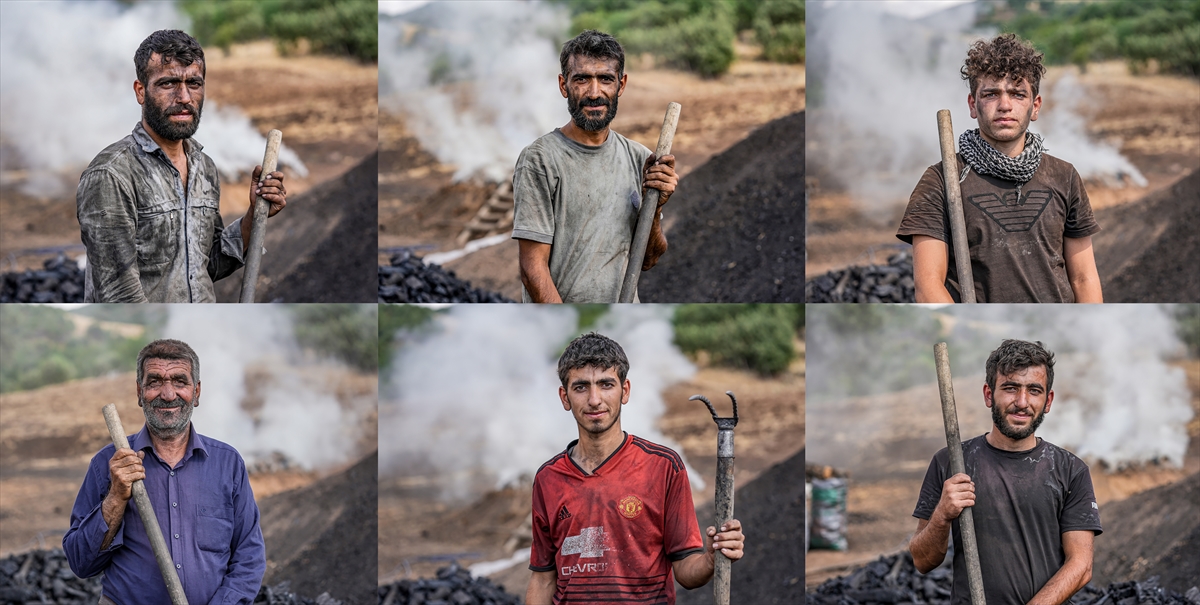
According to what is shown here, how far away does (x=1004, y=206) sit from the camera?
19.1 feet

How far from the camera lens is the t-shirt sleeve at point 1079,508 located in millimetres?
5102

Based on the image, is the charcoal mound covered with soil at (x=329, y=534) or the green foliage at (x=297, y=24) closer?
the charcoal mound covered with soil at (x=329, y=534)

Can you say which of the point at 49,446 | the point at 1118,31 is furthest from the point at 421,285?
the point at 1118,31

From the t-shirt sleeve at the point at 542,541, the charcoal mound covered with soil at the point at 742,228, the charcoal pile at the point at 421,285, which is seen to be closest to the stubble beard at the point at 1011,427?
the t-shirt sleeve at the point at 542,541

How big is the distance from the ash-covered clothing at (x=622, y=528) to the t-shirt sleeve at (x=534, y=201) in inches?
56.0

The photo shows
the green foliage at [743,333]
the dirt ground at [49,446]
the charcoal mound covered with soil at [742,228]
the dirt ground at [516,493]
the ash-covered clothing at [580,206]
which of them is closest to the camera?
the ash-covered clothing at [580,206]

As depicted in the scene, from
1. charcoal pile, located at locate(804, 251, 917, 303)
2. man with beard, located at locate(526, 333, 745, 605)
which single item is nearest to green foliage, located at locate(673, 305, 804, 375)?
charcoal pile, located at locate(804, 251, 917, 303)

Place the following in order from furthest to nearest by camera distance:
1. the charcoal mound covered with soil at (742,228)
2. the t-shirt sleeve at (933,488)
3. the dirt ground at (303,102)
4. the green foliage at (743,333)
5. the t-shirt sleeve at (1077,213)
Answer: the dirt ground at (303,102)
the charcoal mound covered with soil at (742,228)
the green foliage at (743,333)
the t-shirt sleeve at (1077,213)
the t-shirt sleeve at (933,488)

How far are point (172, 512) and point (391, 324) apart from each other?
11.9ft

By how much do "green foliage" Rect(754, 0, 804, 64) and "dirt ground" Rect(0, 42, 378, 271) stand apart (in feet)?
9.24

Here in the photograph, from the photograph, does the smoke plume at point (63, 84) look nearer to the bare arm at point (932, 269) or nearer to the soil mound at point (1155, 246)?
the bare arm at point (932, 269)

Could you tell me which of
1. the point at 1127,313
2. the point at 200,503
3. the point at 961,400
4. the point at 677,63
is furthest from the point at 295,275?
the point at 1127,313

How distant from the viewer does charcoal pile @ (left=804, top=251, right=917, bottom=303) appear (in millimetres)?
9003

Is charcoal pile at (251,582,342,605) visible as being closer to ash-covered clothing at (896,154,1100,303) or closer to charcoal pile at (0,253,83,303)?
charcoal pile at (0,253,83,303)
